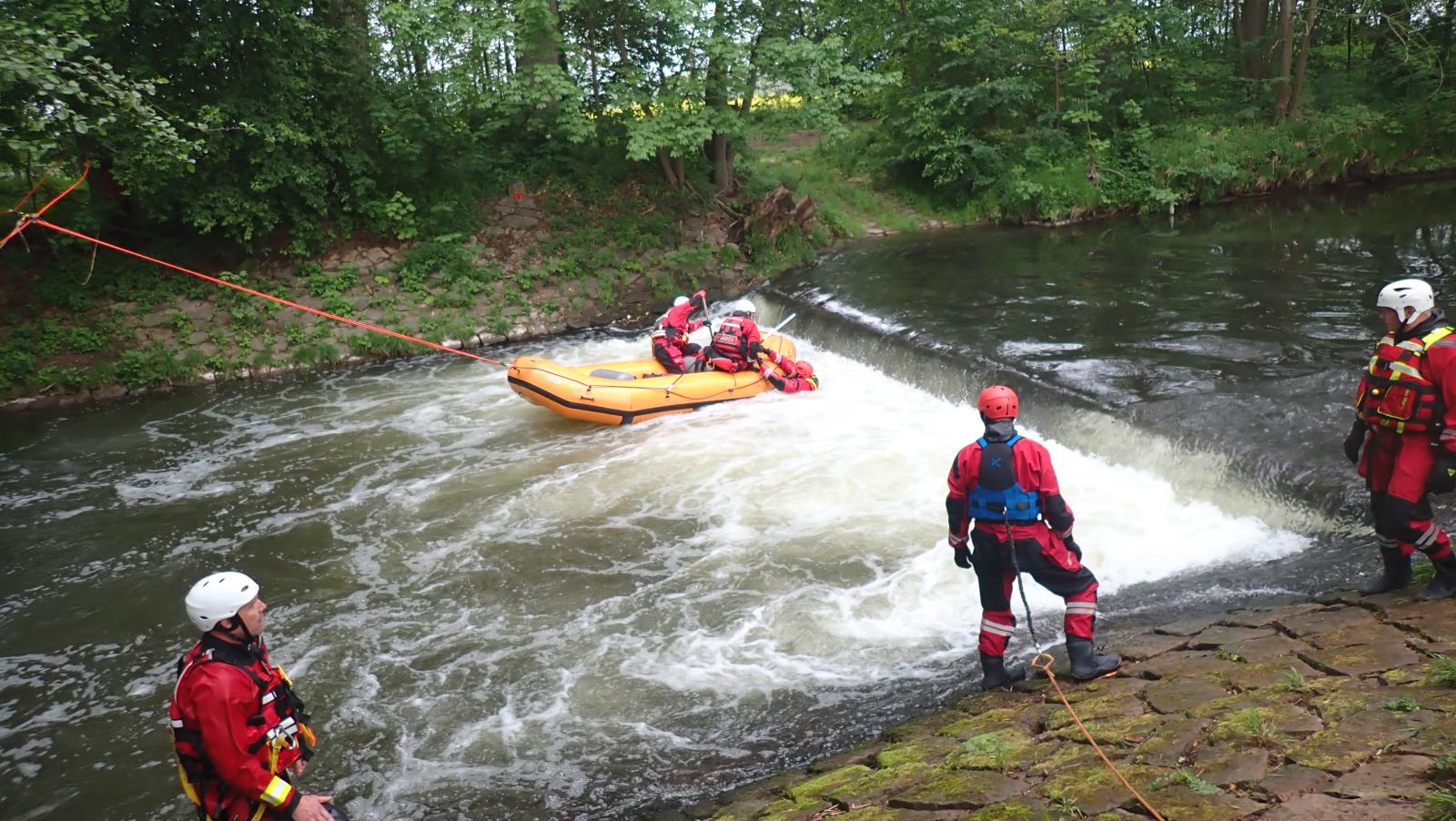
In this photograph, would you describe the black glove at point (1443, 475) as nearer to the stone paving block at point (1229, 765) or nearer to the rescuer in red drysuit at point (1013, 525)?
the rescuer in red drysuit at point (1013, 525)

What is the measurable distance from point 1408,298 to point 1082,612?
2063 millimetres

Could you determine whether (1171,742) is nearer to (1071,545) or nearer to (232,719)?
(1071,545)

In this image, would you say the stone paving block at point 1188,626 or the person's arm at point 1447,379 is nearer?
the person's arm at point 1447,379

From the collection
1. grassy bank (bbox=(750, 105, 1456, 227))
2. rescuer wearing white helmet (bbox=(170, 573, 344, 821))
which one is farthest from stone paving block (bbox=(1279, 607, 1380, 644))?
grassy bank (bbox=(750, 105, 1456, 227))

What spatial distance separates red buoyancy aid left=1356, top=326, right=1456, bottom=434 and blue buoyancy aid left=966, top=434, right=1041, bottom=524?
1.74 metres

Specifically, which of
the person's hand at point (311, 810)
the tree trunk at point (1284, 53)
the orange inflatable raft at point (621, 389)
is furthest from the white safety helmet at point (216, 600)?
the tree trunk at point (1284, 53)

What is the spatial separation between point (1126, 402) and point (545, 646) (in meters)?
5.29

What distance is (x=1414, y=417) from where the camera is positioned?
4074 millimetres

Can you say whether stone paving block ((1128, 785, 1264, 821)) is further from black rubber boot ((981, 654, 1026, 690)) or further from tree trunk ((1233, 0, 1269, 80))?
tree trunk ((1233, 0, 1269, 80))

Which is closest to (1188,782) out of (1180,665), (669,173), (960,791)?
(960,791)

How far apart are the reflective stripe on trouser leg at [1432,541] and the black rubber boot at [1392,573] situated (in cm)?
24

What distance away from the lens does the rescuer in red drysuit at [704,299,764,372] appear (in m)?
10.2

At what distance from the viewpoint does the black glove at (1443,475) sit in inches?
160

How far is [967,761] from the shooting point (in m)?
3.43
